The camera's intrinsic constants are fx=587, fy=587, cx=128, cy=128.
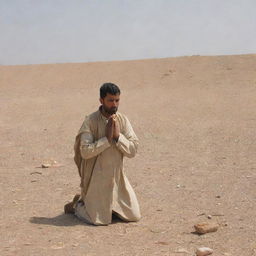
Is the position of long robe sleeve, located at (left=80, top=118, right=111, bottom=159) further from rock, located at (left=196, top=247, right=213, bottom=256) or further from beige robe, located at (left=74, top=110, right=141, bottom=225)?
rock, located at (left=196, top=247, right=213, bottom=256)

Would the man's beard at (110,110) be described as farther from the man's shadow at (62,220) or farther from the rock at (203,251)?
the rock at (203,251)

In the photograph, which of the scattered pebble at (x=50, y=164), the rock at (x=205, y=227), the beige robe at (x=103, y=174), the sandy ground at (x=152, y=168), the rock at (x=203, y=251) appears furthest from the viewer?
the scattered pebble at (x=50, y=164)

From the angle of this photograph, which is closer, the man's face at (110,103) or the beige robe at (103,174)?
the man's face at (110,103)

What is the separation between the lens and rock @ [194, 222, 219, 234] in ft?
17.8

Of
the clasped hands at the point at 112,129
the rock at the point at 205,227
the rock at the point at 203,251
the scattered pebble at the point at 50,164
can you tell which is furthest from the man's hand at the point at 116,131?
the scattered pebble at the point at 50,164

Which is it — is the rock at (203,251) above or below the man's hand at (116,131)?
below

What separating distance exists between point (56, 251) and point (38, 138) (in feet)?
24.3

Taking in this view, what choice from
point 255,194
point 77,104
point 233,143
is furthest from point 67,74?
point 255,194

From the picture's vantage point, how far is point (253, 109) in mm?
15539

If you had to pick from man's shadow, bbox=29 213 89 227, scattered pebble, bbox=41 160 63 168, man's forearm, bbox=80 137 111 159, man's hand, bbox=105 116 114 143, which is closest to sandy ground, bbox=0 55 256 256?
man's shadow, bbox=29 213 89 227

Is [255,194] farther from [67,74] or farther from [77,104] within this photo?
[67,74]

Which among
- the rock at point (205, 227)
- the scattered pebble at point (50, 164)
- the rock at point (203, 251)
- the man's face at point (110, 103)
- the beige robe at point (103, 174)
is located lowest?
the rock at point (203, 251)

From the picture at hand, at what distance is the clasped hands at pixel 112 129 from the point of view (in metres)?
5.77

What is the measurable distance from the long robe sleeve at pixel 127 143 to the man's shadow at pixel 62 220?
730mm
